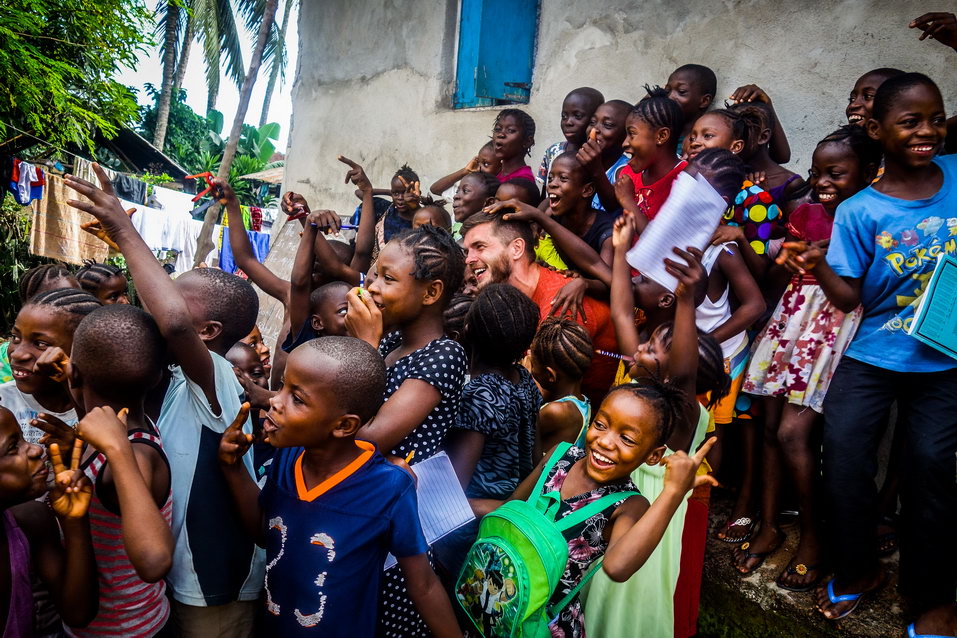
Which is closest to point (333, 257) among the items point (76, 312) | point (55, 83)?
point (76, 312)

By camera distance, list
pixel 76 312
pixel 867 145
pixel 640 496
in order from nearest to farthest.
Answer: pixel 640 496, pixel 76 312, pixel 867 145

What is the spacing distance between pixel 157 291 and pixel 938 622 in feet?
8.90

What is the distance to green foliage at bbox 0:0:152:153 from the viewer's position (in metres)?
7.04

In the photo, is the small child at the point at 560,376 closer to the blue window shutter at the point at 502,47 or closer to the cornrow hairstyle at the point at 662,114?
the cornrow hairstyle at the point at 662,114

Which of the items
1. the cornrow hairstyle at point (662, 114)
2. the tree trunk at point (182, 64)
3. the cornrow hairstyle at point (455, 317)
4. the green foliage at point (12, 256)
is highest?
the tree trunk at point (182, 64)

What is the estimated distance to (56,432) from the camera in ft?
4.82

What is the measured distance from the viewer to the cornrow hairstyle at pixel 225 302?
2088 mm

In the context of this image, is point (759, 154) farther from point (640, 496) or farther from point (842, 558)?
point (640, 496)

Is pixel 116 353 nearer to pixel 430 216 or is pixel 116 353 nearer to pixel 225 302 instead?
pixel 225 302

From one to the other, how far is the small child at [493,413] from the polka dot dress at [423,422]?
0.09 meters

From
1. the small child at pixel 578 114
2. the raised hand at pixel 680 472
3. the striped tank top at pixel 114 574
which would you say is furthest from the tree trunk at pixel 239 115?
the raised hand at pixel 680 472

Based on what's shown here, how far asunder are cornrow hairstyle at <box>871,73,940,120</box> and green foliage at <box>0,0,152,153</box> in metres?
7.77

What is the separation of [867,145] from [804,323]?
0.78m

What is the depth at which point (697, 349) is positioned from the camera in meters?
2.19
